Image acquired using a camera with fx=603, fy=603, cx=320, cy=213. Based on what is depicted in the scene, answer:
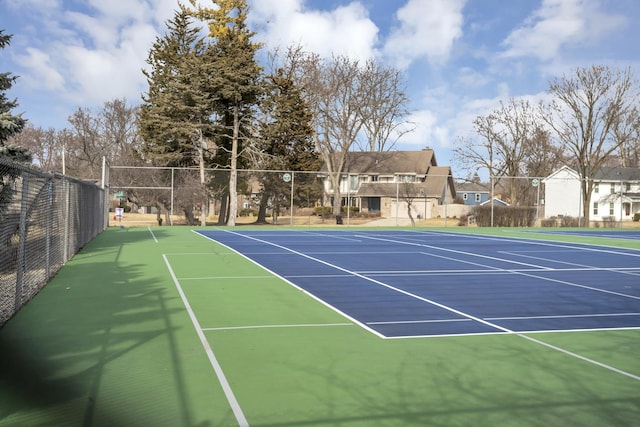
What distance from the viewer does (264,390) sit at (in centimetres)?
501

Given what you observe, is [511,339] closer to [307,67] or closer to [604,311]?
[604,311]

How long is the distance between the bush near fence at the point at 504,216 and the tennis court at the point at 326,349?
27896 millimetres

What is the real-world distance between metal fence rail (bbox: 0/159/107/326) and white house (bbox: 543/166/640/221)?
55.6 meters

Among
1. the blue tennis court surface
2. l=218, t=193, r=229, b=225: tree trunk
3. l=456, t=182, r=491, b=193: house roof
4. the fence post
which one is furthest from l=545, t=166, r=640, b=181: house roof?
the fence post

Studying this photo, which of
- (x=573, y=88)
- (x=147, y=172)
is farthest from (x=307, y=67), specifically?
(x=573, y=88)

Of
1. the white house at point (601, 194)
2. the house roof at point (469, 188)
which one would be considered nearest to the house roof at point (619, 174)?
the white house at point (601, 194)

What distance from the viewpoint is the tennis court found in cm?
459

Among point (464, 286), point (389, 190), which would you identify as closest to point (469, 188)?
point (389, 190)

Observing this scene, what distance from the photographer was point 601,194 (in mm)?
67000

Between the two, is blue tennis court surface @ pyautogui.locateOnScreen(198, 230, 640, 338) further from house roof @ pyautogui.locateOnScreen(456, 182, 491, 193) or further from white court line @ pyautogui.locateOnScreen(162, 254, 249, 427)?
house roof @ pyautogui.locateOnScreen(456, 182, 491, 193)

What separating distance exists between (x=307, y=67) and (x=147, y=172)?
63.2ft

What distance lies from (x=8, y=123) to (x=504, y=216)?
33.9 meters

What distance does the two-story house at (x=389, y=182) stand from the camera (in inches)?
2325


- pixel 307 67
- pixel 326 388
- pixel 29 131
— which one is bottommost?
pixel 326 388
